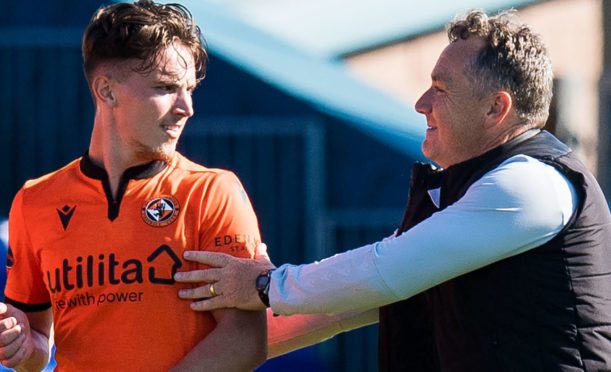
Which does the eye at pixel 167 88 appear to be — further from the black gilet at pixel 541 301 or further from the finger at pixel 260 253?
the black gilet at pixel 541 301

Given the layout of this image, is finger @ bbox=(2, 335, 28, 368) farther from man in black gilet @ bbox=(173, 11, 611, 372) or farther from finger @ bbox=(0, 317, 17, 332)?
man in black gilet @ bbox=(173, 11, 611, 372)

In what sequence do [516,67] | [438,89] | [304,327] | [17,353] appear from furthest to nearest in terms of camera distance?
[304,327], [438,89], [516,67], [17,353]

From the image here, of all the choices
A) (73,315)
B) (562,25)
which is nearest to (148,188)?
(73,315)

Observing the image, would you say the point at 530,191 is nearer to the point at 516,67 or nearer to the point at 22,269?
the point at 516,67

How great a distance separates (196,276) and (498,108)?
993mm

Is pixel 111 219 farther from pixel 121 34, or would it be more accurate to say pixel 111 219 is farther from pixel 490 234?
pixel 490 234

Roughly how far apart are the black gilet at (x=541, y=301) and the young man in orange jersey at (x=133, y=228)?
1.81 feet

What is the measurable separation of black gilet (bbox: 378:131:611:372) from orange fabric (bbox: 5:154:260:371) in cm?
62

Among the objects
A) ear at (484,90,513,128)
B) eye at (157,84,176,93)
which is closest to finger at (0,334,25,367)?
eye at (157,84,176,93)

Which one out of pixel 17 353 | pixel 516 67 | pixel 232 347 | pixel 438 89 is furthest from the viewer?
pixel 438 89

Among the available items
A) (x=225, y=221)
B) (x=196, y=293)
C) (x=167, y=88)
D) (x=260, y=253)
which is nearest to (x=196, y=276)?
(x=196, y=293)

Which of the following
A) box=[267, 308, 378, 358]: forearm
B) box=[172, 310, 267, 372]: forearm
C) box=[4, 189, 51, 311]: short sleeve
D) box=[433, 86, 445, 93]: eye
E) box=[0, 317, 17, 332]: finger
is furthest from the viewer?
box=[267, 308, 378, 358]: forearm

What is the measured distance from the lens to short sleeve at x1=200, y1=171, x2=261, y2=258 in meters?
2.85

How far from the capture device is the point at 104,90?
116 inches
